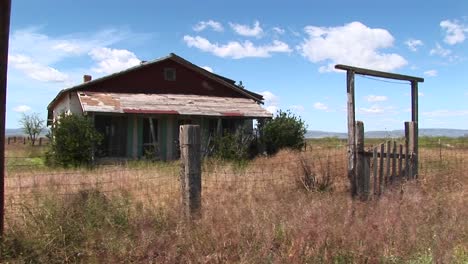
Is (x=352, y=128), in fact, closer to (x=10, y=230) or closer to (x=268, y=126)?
(x=10, y=230)

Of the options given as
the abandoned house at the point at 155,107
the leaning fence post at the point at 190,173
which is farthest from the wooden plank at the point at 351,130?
the abandoned house at the point at 155,107

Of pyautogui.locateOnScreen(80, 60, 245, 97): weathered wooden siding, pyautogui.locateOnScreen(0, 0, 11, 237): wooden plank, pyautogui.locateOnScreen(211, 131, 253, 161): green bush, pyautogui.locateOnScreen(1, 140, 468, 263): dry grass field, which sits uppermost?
pyautogui.locateOnScreen(80, 60, 245, 97): weathered wooden siding

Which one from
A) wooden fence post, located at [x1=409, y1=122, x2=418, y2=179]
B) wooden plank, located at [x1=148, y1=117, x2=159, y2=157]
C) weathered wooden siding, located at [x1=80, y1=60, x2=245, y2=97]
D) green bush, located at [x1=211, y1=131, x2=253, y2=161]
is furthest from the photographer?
weathered wooden siding, located at [x1=80, y1=60, x2=245, y2=97]

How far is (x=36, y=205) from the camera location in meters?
5.57

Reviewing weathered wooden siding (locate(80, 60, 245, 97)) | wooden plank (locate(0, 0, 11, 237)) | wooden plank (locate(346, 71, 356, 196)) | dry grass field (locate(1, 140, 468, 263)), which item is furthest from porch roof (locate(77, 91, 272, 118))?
wooden plank (locate(0, 0, 11, 237))

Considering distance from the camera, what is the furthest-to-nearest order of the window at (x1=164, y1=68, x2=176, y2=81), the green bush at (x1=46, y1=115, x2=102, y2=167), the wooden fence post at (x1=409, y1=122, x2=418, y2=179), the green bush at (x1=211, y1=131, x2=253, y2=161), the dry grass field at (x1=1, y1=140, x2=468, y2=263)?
1. the window at (x1=164, y1=68, x2=176, y2=81)
2. the green bush at (x1=211, y1=131, x2=253, y2=161)
3. the green bush at (x1=46, y1=115, x2=102, y2=167)
4. the wooden fence post at (x1=409, y1=122, x2=418, y2=179)
5. the dry grass field at (x1=1, y1=140, x2=468, y2=263)

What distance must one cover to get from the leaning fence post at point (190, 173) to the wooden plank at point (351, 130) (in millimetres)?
3151

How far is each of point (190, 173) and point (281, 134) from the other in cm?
1649

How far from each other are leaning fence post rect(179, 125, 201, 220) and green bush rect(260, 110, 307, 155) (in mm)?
16277

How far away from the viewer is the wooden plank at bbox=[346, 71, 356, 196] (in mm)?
7812

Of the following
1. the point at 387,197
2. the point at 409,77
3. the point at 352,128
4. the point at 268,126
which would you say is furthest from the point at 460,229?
the point at 268,126

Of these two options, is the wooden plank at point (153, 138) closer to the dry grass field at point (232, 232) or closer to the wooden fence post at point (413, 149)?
the wooden fence post at point (413, 149)

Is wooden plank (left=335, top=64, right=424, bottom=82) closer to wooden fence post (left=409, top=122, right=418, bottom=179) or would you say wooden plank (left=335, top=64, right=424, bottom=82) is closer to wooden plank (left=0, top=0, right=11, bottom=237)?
wooden fence post (left=409, top=122, right=418, bottom=179)

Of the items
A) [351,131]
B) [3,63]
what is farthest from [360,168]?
[3,63]
